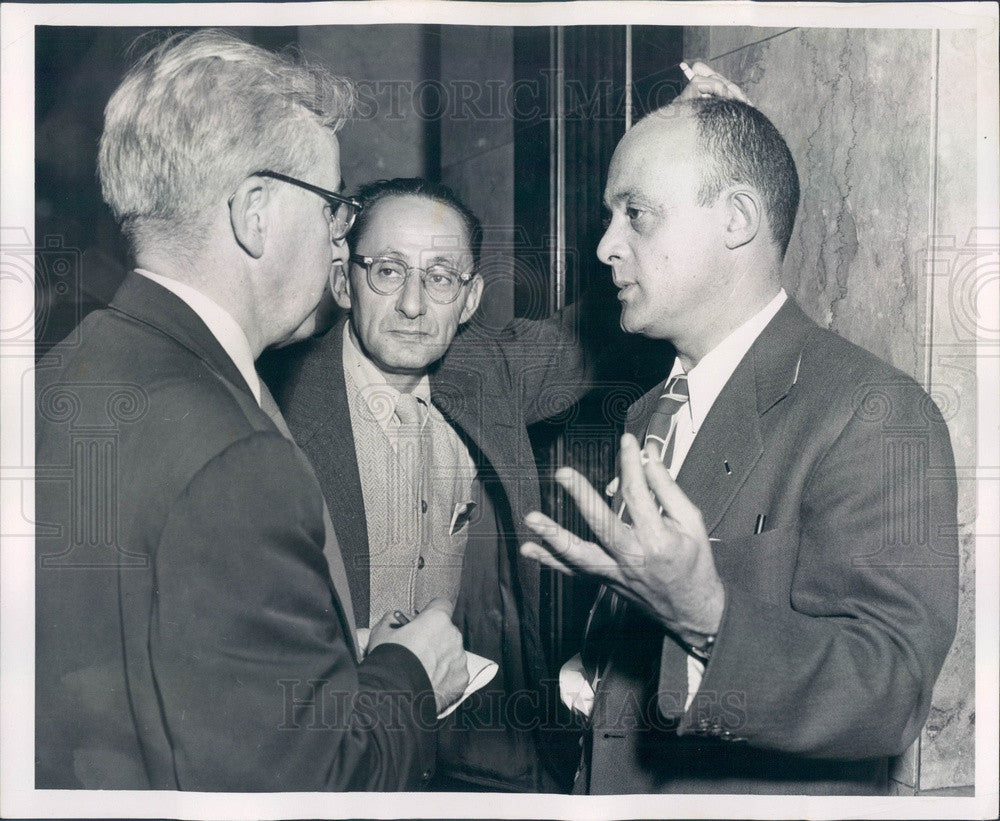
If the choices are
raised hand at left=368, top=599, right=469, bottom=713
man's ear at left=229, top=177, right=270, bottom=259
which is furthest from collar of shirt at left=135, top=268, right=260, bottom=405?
raised hand at left=368, top=599, right=469, bottom=713

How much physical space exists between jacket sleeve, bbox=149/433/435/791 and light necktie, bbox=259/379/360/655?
0.02m

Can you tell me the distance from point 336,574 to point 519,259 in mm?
836

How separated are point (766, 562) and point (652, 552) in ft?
1.13

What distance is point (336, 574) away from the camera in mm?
2084

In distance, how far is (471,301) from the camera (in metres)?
2.22

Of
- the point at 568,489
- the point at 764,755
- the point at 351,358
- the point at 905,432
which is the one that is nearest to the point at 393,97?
the point at 351,358

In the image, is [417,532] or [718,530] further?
[417,532]

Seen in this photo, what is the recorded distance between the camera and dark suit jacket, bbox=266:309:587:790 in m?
2.16

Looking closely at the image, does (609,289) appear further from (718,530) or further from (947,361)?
(947,361)

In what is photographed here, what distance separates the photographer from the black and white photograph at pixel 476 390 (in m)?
2.02

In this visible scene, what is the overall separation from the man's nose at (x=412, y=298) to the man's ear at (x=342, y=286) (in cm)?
12

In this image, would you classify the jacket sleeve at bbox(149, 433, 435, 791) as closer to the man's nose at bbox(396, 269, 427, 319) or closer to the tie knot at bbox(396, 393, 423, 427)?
the tie knot at bbox(396, 393, 423, 427)

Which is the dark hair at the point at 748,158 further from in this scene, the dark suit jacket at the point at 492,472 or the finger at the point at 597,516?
the finger at the point at 597,516

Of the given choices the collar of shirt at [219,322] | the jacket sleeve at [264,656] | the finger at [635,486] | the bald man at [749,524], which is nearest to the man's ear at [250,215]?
the collar of shirt at [219,322]
